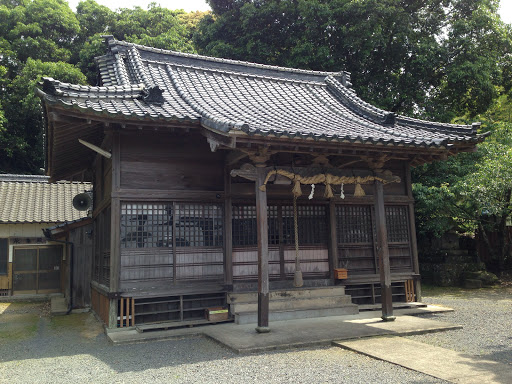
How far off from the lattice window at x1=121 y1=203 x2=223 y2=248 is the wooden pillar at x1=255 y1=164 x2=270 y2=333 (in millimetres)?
1883

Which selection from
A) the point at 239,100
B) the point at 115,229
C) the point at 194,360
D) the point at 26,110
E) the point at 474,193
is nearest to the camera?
the point at 194,360

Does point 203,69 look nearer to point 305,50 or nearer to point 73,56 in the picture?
point 305,50

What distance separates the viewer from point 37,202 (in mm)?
19109

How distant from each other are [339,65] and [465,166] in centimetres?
847

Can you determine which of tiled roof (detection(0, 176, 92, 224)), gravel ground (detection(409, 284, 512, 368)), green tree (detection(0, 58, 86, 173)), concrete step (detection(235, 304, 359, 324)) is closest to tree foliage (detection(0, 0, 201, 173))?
green tree (detection(0, 58, 86, 173))

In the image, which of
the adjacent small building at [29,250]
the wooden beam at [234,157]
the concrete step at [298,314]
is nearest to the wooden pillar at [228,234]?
the wooden beam at [234,157]

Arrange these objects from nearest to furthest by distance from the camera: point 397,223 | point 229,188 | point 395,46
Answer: point 229,188 < point 397,223 < point 395,46

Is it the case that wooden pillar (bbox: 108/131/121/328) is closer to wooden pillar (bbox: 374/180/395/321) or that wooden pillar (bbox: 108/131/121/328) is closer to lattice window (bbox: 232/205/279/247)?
lattice window (bbox: 232/205/279/247)

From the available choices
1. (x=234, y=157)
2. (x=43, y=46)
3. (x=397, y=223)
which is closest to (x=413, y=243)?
(x=397, y=223)

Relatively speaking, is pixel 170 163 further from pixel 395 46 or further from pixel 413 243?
pixel 395 46

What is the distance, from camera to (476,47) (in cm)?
2103

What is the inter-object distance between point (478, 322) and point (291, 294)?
13.8 feet

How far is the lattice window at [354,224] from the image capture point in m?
10.9

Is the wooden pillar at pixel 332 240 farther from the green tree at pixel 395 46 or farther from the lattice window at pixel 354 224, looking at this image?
the green tree at pixel 395 46
